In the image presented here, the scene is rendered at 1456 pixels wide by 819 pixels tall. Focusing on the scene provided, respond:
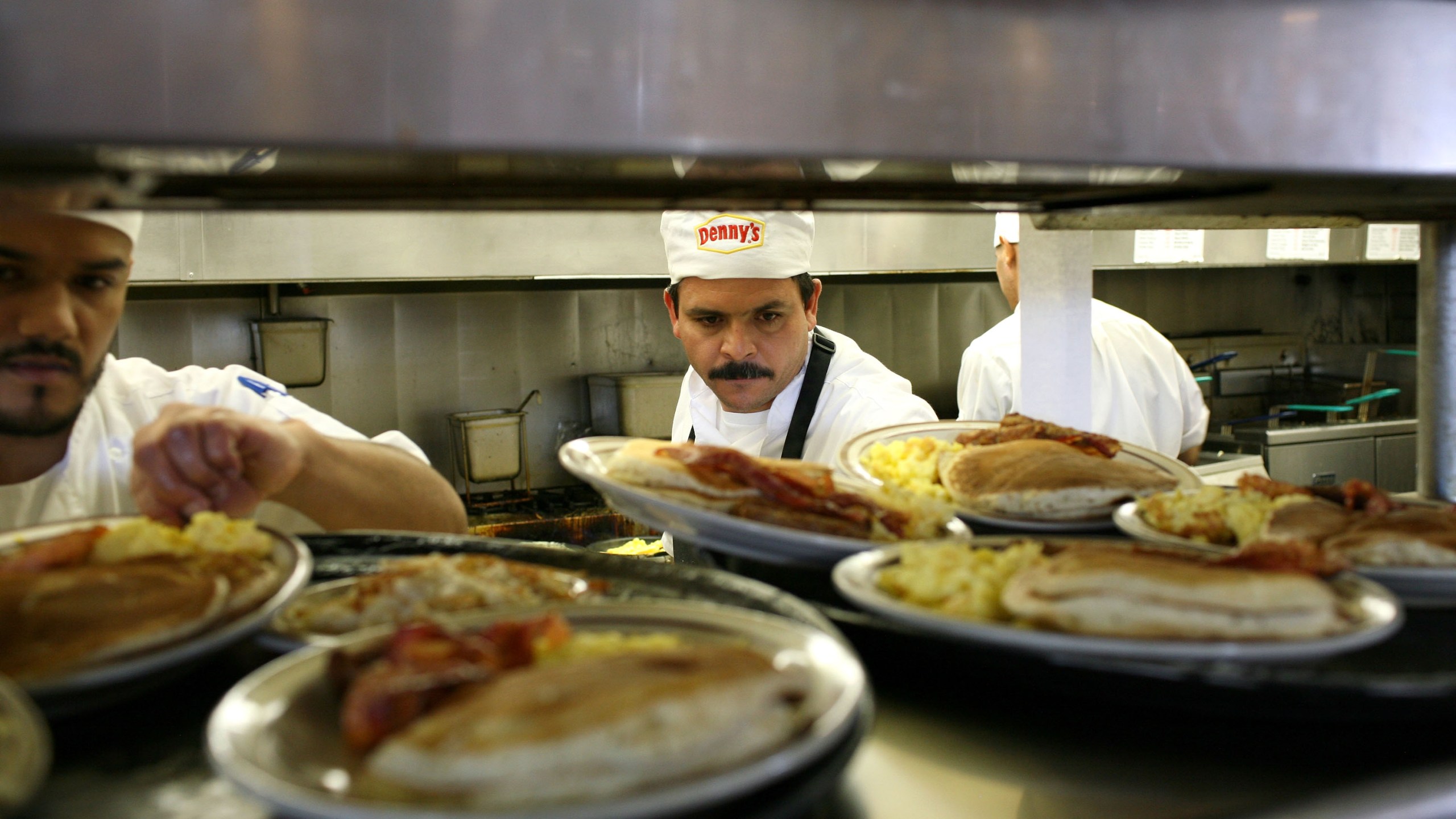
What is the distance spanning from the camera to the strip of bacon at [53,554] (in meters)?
0.96

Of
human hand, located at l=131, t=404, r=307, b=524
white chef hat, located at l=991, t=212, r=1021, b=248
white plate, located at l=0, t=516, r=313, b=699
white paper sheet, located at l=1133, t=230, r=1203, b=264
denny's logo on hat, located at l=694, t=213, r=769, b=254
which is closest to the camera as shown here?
white plate, located at l=0, t=516, r=313, b=699

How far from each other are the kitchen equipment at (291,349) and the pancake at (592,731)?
13.8ft

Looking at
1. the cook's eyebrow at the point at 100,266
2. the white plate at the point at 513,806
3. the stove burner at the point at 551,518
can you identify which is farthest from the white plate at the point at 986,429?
the stove burner at the point at 551,518

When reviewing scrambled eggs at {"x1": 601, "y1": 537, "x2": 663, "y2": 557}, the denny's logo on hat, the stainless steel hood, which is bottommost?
scrambled eggs at {"x1": 601, "y1": 537, "x2": 663, "y2": 557}

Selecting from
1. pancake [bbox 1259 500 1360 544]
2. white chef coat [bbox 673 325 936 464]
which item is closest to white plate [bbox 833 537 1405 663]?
pancake [bbox 1259 500 1360 544]

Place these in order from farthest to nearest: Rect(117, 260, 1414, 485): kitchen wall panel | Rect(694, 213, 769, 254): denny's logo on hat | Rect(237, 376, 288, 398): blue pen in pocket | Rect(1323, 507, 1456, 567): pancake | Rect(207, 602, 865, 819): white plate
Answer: Rect(117, 260, 1414, 485): kitchen wall panel, Rect(694, 213, 769, 254): denny's logo on hat, Rect(237, 376, 288, 398): blue pen in pocket, Rect(1323, 507, 1456, 567): pancake, Rect(207, 602, 865, 819): white plate

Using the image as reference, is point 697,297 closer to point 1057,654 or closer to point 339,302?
point 1057,654

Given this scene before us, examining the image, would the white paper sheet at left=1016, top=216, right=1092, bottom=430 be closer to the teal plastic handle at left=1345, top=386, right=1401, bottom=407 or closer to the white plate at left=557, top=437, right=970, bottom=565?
the white plate at left=557, top=437, right=970, bottom=565

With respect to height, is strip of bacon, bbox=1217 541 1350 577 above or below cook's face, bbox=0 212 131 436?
below

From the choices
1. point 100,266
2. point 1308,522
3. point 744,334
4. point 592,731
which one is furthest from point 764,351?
point 592,731

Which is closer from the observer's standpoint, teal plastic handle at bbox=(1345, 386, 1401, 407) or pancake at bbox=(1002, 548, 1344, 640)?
pancake at bbox=(1002, 548, 1344, 640)

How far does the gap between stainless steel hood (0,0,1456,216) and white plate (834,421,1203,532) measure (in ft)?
1.48

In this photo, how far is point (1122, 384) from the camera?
3994 mm

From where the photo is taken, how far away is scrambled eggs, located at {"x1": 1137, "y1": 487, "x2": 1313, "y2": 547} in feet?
4.05
